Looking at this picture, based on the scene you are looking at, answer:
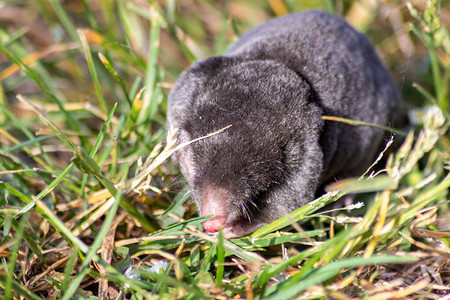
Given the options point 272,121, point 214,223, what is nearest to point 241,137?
point 272,121

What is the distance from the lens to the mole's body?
6.84ft

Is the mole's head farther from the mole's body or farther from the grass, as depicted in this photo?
the grass

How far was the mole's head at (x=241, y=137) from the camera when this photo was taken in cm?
206

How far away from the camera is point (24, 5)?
4750 millimetres

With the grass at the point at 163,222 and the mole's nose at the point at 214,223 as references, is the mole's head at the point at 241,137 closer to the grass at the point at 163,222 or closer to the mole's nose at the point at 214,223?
the mole's nose at the point at 214,223

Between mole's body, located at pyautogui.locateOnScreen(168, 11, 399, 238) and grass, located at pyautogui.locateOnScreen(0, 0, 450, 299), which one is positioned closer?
→ grass, located at pyautogui.locateOnScreen(0, 0, 450, 299)

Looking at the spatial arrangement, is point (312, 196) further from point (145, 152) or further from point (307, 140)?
point (145, 152)

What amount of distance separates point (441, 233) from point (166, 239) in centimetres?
138

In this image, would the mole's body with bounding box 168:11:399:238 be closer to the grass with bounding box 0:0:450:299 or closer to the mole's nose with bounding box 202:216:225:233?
the mole's nose with bounding box 202:216:225:233

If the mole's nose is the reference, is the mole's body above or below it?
above

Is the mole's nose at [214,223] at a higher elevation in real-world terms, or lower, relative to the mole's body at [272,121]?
lower

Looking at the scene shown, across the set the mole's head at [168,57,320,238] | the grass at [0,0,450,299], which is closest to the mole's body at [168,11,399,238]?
the mole's head at [168,57,320,238]

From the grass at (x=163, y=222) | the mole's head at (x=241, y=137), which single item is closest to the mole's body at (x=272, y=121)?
the mole's head at (x=241, y=137)

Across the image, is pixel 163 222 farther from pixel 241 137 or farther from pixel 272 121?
pixel 272 121
